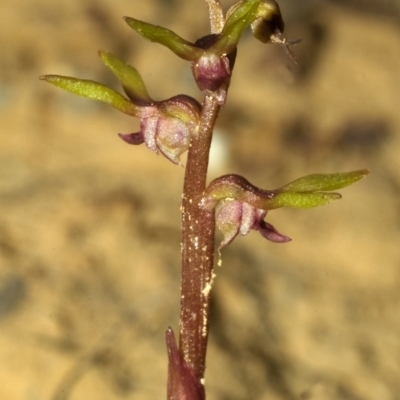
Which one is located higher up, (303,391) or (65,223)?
(65,223)

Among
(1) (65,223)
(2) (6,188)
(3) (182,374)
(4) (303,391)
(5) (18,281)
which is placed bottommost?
(3) (182,374)

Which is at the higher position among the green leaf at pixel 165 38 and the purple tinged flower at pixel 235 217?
the green leaf at pixel 165 38

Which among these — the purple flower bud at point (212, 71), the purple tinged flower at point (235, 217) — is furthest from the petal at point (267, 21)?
the purple tinged flower at point (235, 217)

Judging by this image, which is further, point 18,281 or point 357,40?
point 357,40

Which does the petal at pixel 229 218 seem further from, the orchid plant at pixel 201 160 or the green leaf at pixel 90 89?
the green leaf at pixel 90 89

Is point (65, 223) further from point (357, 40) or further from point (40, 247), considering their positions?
point (357, 40)

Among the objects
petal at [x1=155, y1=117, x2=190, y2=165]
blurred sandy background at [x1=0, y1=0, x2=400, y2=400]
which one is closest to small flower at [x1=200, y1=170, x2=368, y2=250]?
petal at [x1=155, y1=117, x2=190, y2=165]

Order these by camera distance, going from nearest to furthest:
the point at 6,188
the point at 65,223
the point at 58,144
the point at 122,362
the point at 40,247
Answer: the point at 122,362
the point at 40,247
the point at 65,223
the point at 6,188
the point at 58,144

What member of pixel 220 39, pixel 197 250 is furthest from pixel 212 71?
pixel 197 250

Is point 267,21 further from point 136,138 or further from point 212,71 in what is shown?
point 136,138

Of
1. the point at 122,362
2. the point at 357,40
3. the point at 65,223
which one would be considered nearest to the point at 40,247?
the point at 65,223
